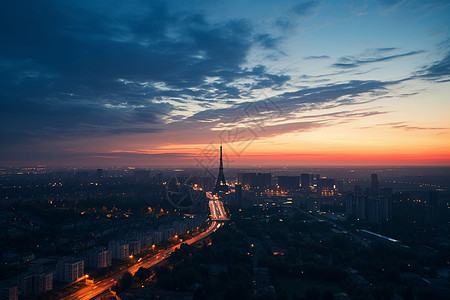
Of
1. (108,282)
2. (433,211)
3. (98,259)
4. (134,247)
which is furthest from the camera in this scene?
(433,211)

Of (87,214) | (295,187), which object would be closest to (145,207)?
(87,214)

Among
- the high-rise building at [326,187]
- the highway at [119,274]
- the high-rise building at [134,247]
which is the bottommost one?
the highway at [119,274]

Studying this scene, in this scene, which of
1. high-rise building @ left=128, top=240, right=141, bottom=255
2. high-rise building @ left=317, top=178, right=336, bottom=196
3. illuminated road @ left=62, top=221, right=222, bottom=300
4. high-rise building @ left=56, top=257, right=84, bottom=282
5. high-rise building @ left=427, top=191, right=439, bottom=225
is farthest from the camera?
high-rise building @ left=317, top=178, right=336, bottom=196

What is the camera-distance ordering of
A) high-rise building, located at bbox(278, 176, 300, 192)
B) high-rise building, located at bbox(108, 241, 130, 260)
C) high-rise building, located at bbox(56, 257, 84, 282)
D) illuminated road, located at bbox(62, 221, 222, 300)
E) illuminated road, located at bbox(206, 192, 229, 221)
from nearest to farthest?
illuminated road, located at bbox(62, 221, 222, 300) < high-rise building, located at bbox(56, 257, 84, 282) < high-rise building, located at bbox(108, 241, 130, 260) < illuminated road, located at bbox(206, 192, 229, 221) < high-rise building, located at bbox(278, 176, 300, 192)

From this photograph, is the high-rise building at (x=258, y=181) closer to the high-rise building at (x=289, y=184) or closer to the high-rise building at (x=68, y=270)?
the high-rise building at (x=289, y=184)

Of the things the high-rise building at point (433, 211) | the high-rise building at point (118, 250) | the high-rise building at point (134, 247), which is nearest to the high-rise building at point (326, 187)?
the high-rise building at point (433, 211)

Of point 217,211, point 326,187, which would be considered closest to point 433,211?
point 217,211

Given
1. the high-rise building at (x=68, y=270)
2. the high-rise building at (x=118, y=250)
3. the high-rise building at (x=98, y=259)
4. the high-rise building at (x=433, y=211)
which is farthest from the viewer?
the high-rise building at (x=433, y=211)

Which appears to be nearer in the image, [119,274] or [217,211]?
[119,274]

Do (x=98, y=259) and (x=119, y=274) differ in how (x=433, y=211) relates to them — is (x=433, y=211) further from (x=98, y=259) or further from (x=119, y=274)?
(x=98, y=259)

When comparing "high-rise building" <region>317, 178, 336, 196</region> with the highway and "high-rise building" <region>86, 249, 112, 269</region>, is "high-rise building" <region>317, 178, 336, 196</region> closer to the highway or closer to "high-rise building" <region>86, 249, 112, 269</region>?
the highway

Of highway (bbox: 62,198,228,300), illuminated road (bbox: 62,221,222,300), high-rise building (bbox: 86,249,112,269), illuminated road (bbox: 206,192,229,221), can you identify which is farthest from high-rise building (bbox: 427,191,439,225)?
high-rise building (bbox: 86,249,112,269)

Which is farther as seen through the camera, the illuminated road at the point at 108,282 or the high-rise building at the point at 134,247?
the high-rise building at the point at 134,247
